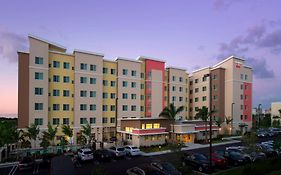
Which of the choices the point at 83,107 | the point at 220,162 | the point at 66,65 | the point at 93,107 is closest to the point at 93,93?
the point at 93,107

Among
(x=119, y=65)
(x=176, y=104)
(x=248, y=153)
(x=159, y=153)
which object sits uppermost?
(x=119, y=65)

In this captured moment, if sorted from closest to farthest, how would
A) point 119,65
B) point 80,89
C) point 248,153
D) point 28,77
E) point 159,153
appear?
point 248,153, point 159,153, point 28,77, point 80,89, point 119,65

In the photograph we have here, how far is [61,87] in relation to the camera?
2126 inches

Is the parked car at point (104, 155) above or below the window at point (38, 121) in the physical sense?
below

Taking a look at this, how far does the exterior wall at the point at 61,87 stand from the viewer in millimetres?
52562

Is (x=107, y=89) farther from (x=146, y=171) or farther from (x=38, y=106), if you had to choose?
(x=146, y=171)

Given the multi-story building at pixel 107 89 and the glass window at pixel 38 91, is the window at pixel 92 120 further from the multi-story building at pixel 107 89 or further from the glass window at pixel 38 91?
the glass window at pixel 38 91

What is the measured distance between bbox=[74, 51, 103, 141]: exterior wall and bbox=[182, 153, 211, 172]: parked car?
102 feet

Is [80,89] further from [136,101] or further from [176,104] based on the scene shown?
[176,104]

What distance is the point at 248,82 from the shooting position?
76500 mm

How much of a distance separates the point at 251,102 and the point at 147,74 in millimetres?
36547

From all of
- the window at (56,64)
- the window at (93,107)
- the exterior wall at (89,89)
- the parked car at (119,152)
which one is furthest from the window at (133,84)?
the parked car at (119,152)

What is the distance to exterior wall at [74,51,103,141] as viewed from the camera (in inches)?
2183

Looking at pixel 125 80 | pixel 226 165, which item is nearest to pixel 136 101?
pixel 125 80
